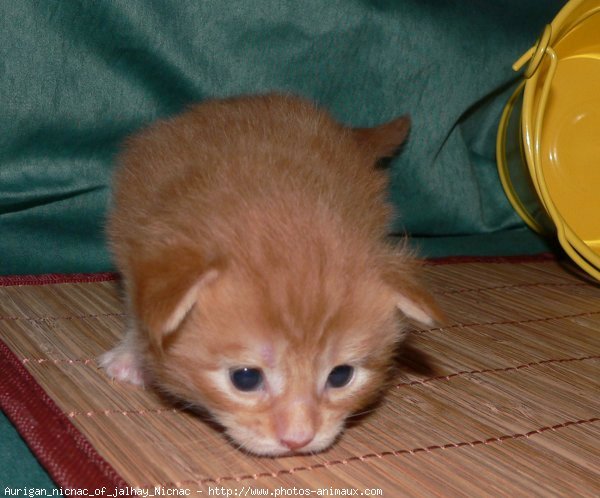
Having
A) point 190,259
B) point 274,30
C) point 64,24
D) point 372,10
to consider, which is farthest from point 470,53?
point 190,259

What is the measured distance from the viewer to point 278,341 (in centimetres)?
144

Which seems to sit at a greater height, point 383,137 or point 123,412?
point 383,137

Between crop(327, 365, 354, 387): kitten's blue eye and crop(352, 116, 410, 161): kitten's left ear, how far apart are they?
2.67ft

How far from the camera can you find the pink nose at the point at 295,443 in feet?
4.76

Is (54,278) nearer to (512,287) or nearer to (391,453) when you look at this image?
(391,453)

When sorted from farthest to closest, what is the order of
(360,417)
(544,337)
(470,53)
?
(470,53) → (544,337) → (360,417)

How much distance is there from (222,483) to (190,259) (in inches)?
15.7

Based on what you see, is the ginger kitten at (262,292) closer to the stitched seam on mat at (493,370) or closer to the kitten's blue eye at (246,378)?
the kitten's blue eye at (246,378)

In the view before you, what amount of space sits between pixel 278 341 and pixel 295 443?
0.62 ft

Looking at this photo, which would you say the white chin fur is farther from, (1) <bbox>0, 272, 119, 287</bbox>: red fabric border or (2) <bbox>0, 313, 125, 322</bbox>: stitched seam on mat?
(1) <bbox>0, 272, 119, 287</bbox>: red fabric border

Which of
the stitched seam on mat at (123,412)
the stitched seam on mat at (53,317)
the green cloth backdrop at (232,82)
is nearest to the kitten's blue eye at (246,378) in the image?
the stitched seam on mat at (123,412)

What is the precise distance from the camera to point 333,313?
1468 mm

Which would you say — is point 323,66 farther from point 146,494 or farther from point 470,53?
point 146,494

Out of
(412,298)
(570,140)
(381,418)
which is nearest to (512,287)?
(570,140)
